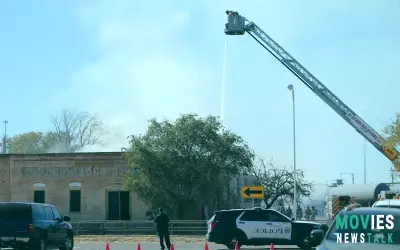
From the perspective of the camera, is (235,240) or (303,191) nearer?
(235,240)

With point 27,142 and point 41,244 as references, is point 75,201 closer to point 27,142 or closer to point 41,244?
point 41,244

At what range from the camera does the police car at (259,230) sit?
27875mm

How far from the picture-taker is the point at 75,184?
47656 mm

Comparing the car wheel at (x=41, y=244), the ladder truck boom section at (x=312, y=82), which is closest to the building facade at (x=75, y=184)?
the ladder truck boom section at (x=312, y=82)

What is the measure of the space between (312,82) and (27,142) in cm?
5655

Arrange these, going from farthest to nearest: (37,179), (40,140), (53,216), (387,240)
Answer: (40,140) < (37,179) < (53,216) < (387,240)

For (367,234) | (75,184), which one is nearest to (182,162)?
(75,184)

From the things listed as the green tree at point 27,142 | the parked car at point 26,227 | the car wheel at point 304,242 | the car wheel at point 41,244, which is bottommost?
the car wheel at point 304,242

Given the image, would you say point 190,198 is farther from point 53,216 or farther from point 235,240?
point 53,216

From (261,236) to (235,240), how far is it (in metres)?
1.05

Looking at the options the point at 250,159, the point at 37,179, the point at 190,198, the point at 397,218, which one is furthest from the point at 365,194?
the point at 397,218

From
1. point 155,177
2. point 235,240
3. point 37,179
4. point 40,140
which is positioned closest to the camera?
point 235,240

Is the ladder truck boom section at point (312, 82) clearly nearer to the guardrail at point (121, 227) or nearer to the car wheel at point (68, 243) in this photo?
the guardrail at point (121, 227)

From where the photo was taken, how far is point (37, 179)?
48.3 metres
